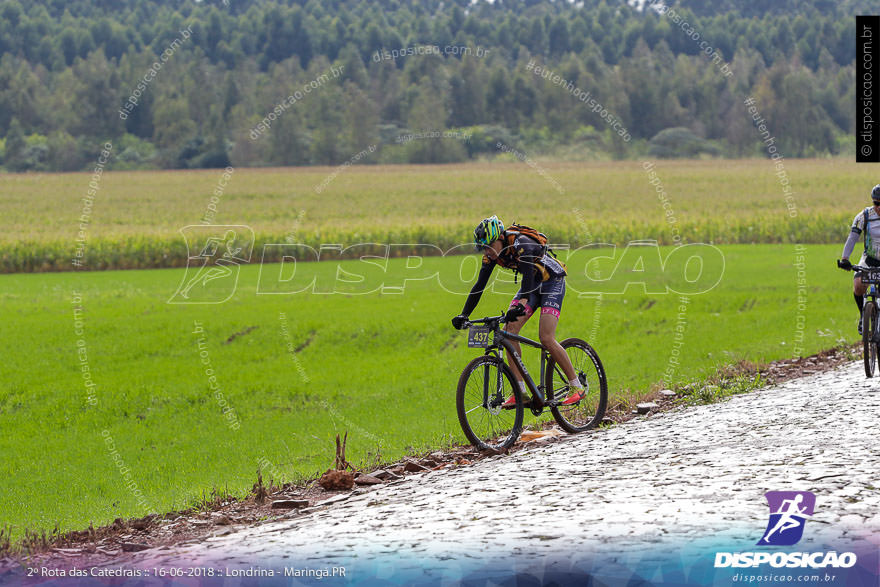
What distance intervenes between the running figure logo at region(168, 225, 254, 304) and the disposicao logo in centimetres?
2437

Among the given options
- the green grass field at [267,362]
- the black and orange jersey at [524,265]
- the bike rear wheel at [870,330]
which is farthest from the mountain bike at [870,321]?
the black and orange jersey at [524,265]

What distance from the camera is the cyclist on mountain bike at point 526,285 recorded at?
1092 centimetres

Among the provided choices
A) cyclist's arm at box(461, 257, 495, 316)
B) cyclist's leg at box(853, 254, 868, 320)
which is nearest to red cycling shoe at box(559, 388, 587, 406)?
cyclist's arm at box(461, 257, 495, 316)

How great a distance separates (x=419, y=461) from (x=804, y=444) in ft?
13.4

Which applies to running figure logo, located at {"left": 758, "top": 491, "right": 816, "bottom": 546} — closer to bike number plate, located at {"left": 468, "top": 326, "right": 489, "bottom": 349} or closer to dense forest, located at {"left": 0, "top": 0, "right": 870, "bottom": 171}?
bike number plate, located at {"left": 468, "top": 326, "right": 489, "bottom": 349}

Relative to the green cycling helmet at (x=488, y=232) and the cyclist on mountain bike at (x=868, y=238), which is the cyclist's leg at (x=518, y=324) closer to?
the green cycling helmet at (x=488, y=232)

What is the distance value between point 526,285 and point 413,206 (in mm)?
43870

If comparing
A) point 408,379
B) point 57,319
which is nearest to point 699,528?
point 408,379

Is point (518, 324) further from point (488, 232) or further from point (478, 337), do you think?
point (488, 232)

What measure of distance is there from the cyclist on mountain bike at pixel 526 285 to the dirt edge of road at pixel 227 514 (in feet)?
2.98

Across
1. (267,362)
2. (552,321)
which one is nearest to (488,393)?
(552,321)

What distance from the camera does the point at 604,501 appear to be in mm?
8039

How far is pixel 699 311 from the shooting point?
26.6 meters

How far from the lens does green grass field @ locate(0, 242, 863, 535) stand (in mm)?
13859
